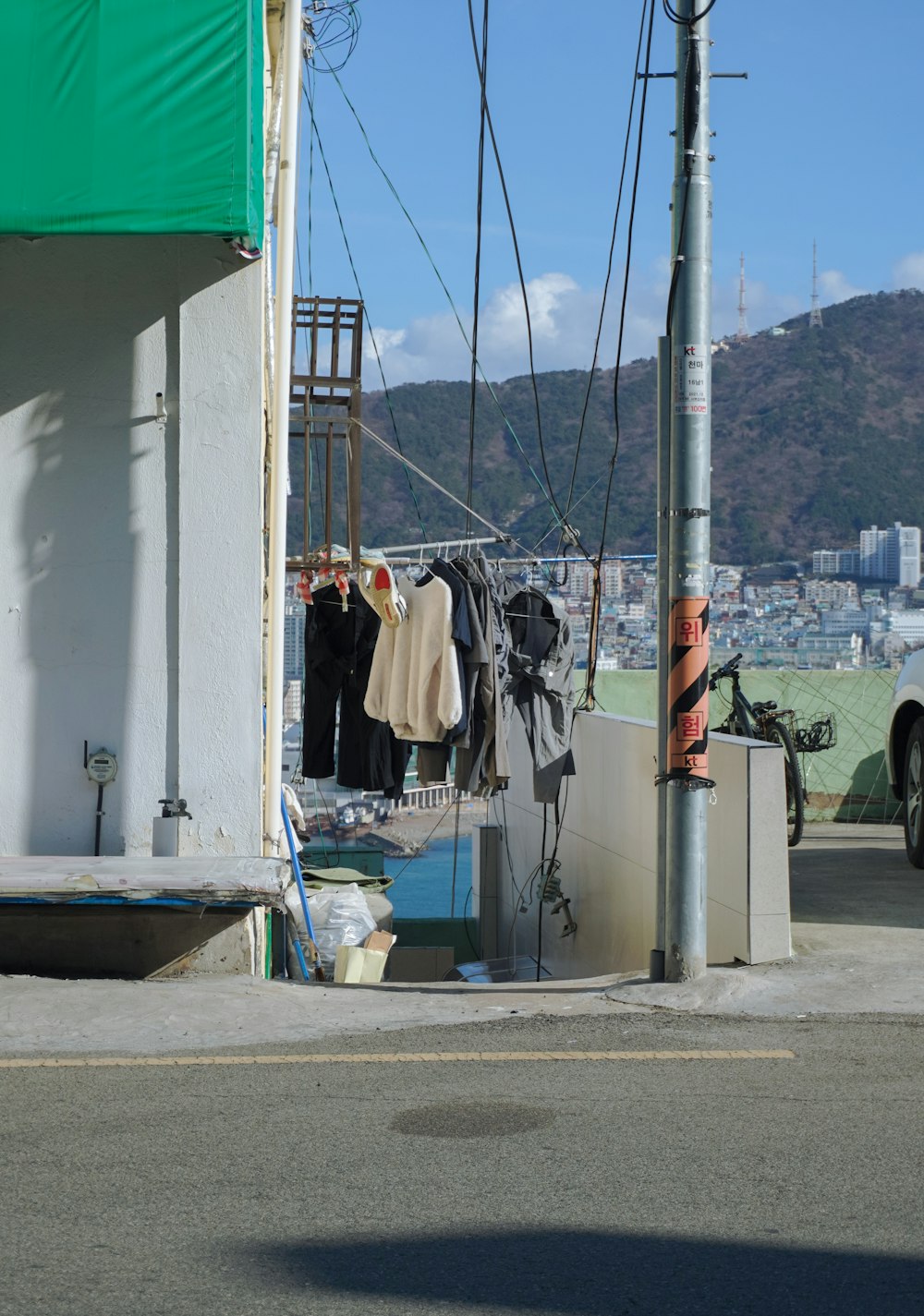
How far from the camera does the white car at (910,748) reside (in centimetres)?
1091

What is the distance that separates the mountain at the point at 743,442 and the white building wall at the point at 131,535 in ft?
121

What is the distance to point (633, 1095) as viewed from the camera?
17.9 feet

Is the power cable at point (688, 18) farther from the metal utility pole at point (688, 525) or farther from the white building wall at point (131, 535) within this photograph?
the white building wall at point (131, 535)

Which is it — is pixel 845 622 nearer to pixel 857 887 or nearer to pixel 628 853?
pixel 857 887

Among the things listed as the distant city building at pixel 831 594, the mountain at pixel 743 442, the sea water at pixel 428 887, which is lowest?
the sea water at pixel 428 887

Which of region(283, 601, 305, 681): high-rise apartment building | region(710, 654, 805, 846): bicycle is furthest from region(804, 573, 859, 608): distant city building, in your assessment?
region(283, 601, 305, 681): high-rise apartment building

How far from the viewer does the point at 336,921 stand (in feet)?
36.3

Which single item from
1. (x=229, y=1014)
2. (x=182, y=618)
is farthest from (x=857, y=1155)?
(x=182, y=618)

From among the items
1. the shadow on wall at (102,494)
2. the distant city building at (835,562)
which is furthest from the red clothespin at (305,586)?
the distant city building at (835,562)

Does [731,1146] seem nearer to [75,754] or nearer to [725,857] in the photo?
[725,857]

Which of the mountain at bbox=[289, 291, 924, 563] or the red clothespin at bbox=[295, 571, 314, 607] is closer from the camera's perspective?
the red clothespin at bbox=[295, 571, 314, 607]

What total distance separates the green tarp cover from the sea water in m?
10.7

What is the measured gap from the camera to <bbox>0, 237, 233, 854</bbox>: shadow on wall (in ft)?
26.9

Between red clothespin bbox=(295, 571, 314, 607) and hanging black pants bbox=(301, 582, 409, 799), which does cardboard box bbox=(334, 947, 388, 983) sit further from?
red clothespin bbox=(295, 571, 314, 607)
